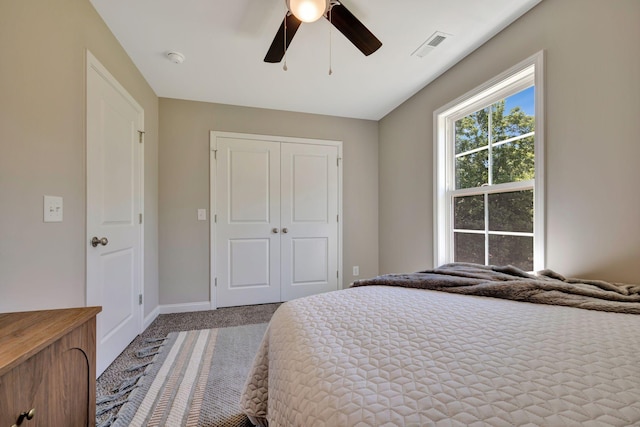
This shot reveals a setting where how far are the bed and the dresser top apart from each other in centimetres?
61

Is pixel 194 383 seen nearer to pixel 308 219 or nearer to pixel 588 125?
pixel 308 219

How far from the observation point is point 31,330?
0.76m

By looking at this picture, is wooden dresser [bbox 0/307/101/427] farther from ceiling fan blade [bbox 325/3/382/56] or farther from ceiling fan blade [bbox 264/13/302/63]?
ceiling fan blade [bbox 325/3/382/56]

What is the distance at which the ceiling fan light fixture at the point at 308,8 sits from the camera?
1318 millimetres

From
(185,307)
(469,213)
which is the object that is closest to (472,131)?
(469,213)

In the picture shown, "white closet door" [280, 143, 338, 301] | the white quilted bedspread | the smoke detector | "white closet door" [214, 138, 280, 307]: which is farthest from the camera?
"white closet door" [280, 143, 338, 301]

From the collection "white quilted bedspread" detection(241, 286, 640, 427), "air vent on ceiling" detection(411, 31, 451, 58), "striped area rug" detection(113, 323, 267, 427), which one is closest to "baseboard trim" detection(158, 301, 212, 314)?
"striped area rug" detection(113, 323, 267, 427)

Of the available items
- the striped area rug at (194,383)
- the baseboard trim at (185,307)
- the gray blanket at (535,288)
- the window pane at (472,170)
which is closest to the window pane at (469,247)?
the window pane at (472,170)

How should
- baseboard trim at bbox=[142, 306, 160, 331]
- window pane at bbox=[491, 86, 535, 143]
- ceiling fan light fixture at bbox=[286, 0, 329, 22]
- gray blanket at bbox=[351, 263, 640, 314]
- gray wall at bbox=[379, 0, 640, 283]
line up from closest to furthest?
gray blanket at bbox=[351, 263, 640, 314]
gray wall at bbox=[379, 0, 640, 283]
ceiling fan light fixture at bbox=[286, 0, 329, 22]
window pane at bbox=[491, 86, 535, 143]
baseboard trim at bbox=[142, 306, 160, 331]

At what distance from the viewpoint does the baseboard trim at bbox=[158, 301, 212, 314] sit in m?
2.75

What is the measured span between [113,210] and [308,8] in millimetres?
1805

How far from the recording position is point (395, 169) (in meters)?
3.10

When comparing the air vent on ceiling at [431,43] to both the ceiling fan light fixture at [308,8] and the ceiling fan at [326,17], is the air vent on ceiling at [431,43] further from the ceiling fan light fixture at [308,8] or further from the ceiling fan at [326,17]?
the ceiling fan light fixture at [308,8]

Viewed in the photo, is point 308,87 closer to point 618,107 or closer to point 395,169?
point 395,169
